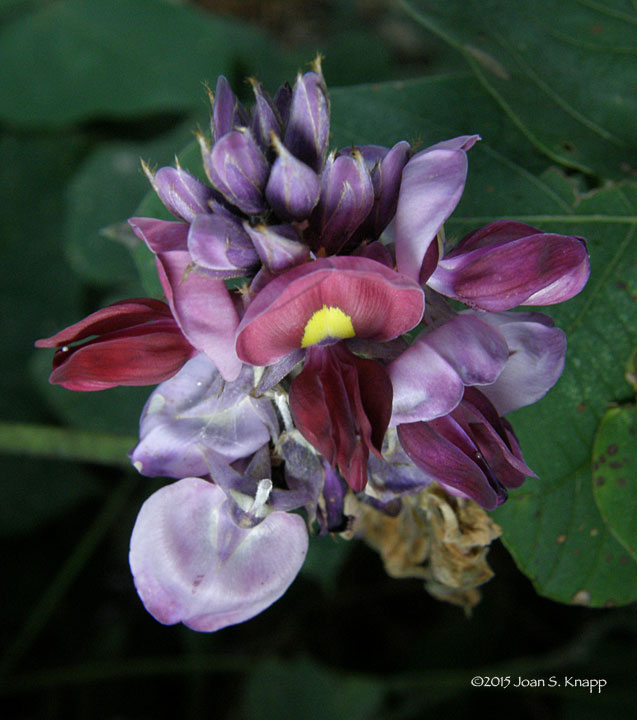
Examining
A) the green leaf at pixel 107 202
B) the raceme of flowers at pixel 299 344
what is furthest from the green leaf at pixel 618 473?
the green leaf at pixel 107 202

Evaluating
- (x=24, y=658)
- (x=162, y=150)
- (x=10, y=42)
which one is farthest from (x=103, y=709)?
(x=10, y=42)

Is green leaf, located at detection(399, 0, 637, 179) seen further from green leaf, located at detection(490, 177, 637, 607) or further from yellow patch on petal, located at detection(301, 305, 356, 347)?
yellow patch on petal, located at detection(301, 305, 356, 347)

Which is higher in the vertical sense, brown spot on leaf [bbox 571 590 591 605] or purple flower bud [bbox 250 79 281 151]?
purple flower bud [bbox 250 79 281 151]

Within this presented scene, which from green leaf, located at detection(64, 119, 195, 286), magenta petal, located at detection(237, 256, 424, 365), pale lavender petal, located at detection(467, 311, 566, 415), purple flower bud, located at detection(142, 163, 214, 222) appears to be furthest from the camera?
green leaf, located at detection(64, 119, 195, 286)

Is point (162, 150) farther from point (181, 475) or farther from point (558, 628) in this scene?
point (558, 628)

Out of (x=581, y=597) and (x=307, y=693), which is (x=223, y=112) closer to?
(x=581, y=597)

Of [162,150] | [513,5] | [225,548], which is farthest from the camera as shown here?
[162,150]

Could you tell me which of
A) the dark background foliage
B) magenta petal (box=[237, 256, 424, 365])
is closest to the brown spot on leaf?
the dark background foliage

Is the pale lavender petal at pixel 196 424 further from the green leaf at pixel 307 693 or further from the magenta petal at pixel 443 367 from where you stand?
the green leaf at pixel 307 693
